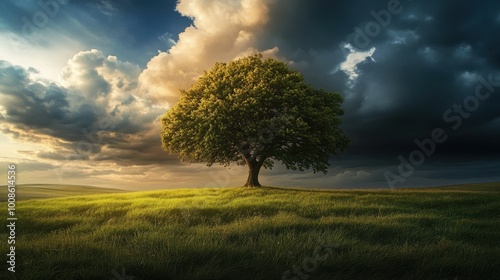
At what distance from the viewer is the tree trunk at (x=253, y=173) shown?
3758 centimetres

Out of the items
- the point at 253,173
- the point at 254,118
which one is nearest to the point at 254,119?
the point at 254,118

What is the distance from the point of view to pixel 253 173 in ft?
124

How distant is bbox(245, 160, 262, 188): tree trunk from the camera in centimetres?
3758

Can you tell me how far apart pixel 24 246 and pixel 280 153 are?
2750 centimetres

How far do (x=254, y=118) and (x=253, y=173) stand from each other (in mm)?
6812

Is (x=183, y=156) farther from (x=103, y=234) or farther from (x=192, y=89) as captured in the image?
(x=103, y=234)

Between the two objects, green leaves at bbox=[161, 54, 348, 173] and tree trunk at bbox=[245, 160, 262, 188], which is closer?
green leaves at bbox=[161, 54, 348, 173]

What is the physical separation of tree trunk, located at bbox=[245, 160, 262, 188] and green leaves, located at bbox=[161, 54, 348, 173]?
627 mm

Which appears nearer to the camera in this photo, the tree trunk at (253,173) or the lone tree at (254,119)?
the lone tree at (254,119)

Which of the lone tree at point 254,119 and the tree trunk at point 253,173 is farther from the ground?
the lone tree at point 254,119

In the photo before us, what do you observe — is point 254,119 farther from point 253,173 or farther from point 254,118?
point 253,173

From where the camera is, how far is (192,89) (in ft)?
125

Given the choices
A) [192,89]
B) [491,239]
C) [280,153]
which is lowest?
[491,239]

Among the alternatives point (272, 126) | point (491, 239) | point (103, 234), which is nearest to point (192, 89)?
point (272, 126)
